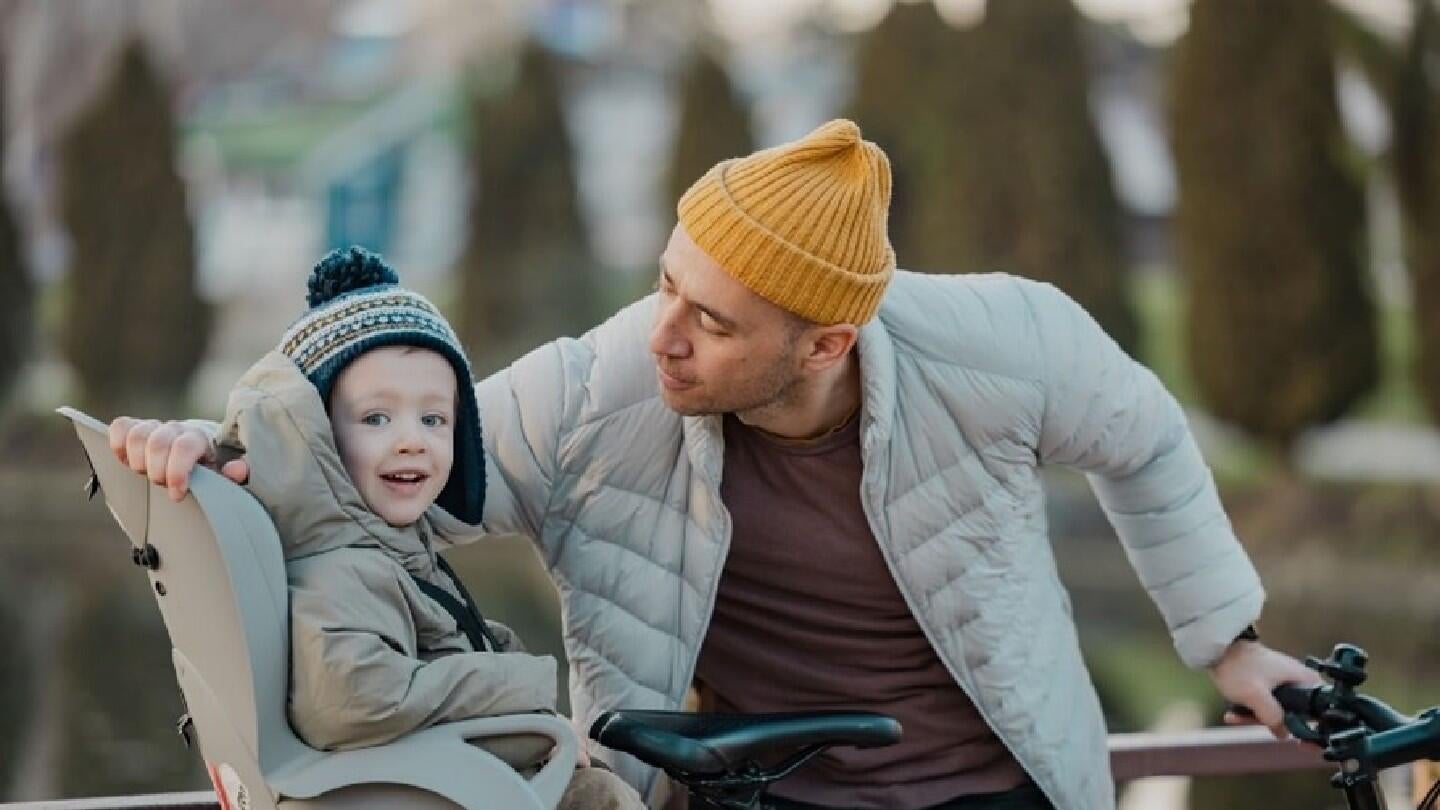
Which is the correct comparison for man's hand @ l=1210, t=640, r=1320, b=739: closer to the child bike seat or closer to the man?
the man

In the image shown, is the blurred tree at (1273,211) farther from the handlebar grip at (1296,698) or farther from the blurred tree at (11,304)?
the handlebar grip at (1296,698)

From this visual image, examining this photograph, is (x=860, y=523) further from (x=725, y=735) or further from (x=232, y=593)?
(x=232, y=593)

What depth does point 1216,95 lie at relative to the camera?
1102 centimetres

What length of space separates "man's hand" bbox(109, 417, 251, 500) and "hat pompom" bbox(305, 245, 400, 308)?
8.7 inches

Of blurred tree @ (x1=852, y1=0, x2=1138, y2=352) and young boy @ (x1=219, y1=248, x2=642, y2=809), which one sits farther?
blurred tree @ (x1=852, y1=0, x2=1138, y2=352)

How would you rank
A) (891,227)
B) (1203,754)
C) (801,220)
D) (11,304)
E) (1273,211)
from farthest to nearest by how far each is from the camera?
(11,304), (891,227), (1273,211), (1203,754), (801,220)

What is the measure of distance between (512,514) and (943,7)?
1167 centimetres

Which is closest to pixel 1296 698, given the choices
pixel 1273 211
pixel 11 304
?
pixel 1273 211

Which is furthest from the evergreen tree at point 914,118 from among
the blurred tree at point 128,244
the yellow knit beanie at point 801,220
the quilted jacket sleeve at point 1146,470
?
the yellow knit beanie at point 801,220

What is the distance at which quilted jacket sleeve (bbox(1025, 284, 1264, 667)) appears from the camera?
7.46 feet

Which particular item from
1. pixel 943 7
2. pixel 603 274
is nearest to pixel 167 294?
pixel 603 274

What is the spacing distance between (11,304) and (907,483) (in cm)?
1254

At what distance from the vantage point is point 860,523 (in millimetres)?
2246

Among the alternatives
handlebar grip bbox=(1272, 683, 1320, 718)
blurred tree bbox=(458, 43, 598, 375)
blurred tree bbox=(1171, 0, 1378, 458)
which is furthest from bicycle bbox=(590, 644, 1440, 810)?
blurred tree bbox=(458, 43, 598, 375)
